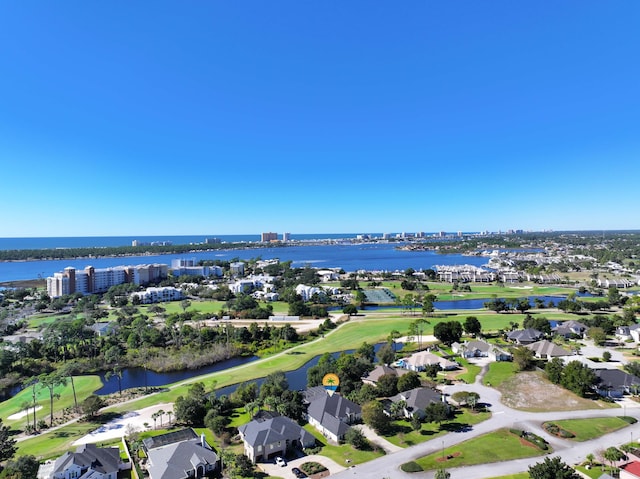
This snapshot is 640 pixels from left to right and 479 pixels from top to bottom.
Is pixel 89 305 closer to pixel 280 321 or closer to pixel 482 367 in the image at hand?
pixel 280 321

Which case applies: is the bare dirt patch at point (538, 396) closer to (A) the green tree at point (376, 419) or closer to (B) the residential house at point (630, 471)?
(B) the residential house at point (630, 471)

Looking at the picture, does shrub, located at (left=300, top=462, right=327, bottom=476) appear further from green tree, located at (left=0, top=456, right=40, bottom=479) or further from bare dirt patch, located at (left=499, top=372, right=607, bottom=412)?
bare dirt patch, located at (left=499, top=372, right=607, bottom=412)

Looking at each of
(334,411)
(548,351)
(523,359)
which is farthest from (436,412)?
(548,351)

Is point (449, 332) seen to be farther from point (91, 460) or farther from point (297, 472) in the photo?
point (91, 460)

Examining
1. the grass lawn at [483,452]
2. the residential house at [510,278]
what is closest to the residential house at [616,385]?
the grass lawn at [483,452]

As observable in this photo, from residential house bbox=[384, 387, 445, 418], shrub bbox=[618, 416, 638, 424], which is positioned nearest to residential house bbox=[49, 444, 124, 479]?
residential house bbox=[384, 387, 445, 418]

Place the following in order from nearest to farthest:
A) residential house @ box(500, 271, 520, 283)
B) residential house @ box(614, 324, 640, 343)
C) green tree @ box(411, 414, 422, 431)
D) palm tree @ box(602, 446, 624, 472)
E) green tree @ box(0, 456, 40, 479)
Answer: green tree @ box(0, 456, 40, 479), palm tree @ box(602, 446, 624, 472), green tree @ box(411, 414, 422, 431), residential house @ box(614, 324, 640, 343), residential house @ box(500, 271, 520, 283)
